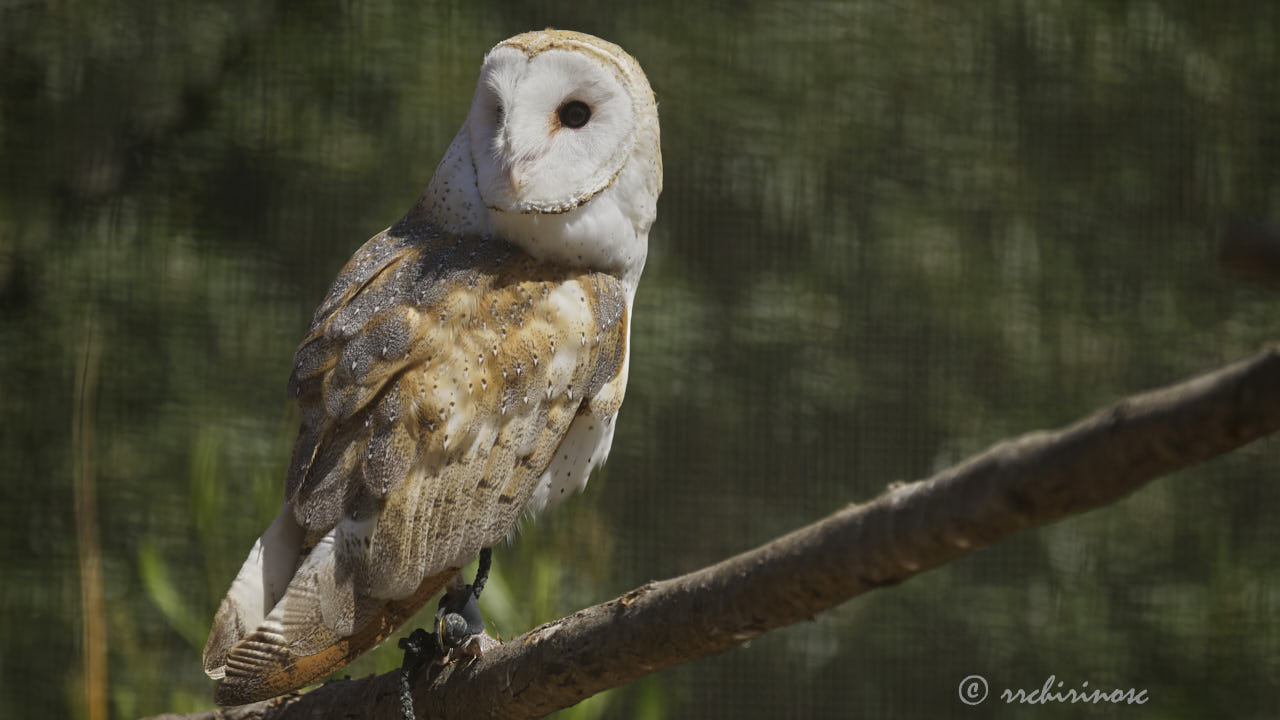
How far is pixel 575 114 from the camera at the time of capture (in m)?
1.01

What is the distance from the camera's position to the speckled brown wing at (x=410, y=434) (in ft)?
2.74

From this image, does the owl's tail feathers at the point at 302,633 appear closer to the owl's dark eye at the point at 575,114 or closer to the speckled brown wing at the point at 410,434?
the speckled brown wing at the point at 410,434

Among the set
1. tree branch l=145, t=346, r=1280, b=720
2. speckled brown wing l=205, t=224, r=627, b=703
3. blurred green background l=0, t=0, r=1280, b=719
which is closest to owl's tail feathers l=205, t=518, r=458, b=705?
speckled brown wing l=205, t=224, r=627, b=703

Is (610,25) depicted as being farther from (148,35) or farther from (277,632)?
(277,632)

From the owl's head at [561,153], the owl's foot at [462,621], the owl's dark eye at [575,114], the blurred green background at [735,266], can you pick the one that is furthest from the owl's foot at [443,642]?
the blurred green background at [735,266]

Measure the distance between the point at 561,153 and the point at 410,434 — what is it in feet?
0.91

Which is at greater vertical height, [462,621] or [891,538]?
[891,538]

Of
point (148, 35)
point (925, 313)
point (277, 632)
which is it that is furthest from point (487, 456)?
point (148, 35)

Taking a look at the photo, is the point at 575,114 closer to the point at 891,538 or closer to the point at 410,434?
the point at 410,434

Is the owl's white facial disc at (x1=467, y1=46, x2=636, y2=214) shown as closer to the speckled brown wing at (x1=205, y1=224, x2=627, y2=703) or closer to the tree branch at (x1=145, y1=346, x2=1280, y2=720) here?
the speckled brown wing at (x1=205, y1=224, x2=627, y2=703)

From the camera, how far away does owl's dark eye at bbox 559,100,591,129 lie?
1.01 m

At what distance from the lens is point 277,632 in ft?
2.65

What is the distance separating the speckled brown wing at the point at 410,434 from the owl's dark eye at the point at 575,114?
0.12m

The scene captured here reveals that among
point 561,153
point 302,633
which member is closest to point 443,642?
point 302,633
